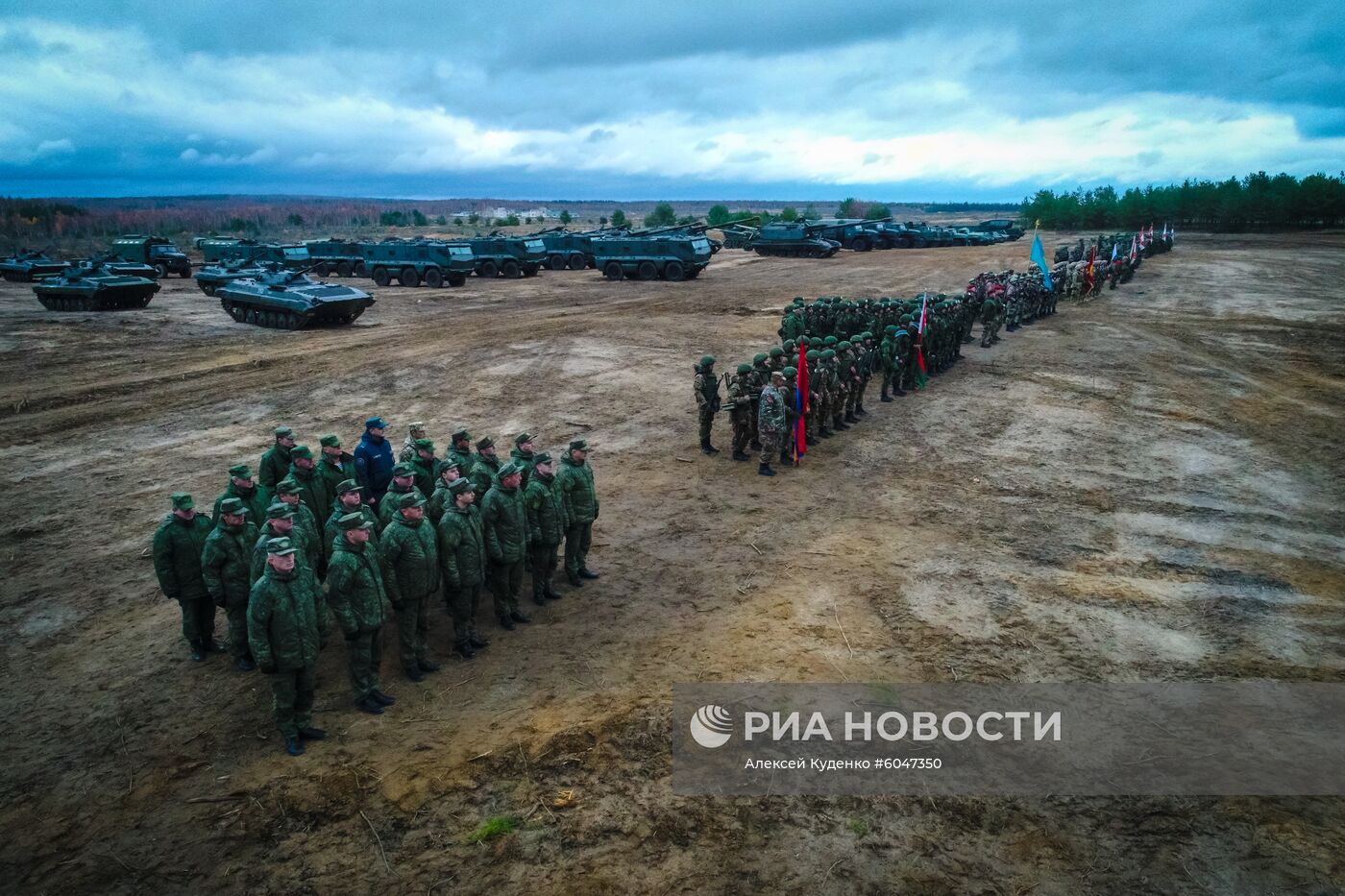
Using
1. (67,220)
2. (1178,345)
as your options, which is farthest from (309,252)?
(67,220)

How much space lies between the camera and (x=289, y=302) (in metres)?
24.1

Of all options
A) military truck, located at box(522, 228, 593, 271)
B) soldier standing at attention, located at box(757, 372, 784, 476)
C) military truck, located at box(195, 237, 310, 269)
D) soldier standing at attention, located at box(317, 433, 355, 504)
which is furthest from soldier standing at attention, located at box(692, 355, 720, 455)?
military truck, located at box(195, 237, 310, 269)

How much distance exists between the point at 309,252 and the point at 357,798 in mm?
35893

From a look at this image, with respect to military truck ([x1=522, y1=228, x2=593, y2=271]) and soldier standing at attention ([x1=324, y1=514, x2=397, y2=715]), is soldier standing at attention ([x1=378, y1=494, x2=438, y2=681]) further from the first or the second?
military truck ([x1=522, y1=228, x2=593, y2=271])

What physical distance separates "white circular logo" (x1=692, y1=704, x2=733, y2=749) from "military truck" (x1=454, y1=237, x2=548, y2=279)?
108 ft

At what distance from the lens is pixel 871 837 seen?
17.0 ft

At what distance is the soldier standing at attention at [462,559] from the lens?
23.2ft

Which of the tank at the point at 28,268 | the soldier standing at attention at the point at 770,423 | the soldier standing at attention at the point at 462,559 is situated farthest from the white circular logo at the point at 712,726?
the tank at the point at 28,268

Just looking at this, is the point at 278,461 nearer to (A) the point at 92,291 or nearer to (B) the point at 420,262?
(A) the point at 92,291

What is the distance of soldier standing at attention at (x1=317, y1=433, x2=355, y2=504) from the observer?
851 centimetres

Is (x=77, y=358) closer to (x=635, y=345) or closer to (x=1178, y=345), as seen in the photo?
(x=635, y=345)

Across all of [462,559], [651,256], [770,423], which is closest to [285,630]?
[462,559]

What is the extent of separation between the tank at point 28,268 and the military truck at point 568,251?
20363 millimetres

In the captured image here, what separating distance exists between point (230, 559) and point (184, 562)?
0.58 m
